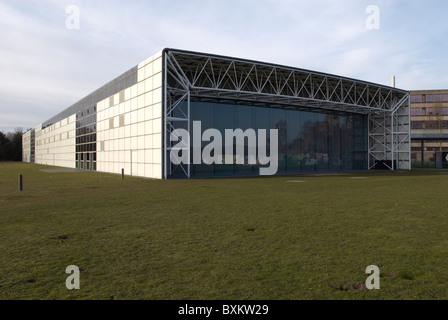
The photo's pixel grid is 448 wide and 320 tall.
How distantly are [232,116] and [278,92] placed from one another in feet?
17.8

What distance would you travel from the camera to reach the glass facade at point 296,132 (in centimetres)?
3316

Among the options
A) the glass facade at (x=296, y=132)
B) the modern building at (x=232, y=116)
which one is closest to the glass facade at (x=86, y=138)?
the modern building at (x=232, y=116)

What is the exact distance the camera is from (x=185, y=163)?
30578mm

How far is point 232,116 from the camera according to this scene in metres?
34.4

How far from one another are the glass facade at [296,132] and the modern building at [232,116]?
113mm

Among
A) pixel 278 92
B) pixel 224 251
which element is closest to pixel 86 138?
pixel 278 92

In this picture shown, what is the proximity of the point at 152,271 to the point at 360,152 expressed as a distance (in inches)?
1769

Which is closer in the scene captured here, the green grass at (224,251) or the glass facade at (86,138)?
the green grass at (224,251)

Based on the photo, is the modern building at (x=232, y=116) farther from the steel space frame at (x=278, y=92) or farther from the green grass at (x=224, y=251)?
the green grass at (x=224, y=251)

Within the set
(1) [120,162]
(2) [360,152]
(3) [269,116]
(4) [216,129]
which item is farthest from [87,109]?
(2) [360,152]

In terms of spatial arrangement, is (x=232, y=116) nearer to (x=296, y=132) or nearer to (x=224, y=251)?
(x=296, y=132)

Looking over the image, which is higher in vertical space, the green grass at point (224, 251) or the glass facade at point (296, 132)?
the glass facade at point (296, 132)

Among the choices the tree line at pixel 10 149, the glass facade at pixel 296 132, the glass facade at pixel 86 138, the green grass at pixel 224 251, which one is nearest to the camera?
the green grass at pixel 224 251
